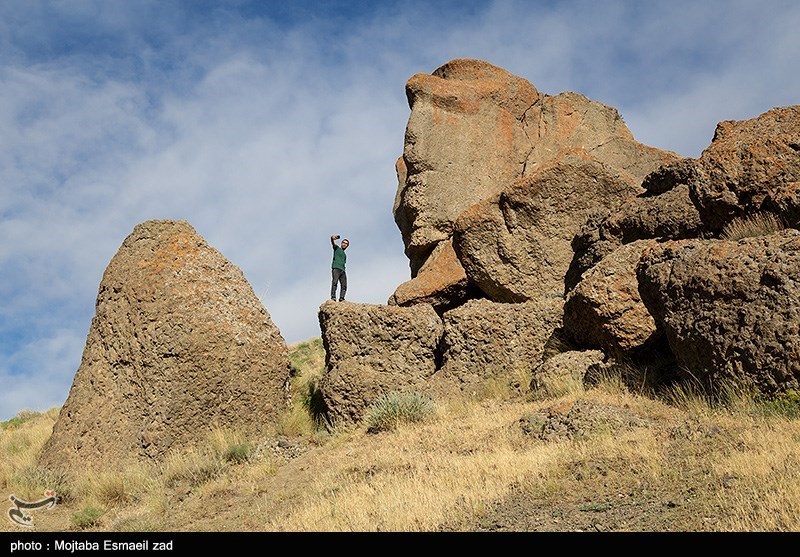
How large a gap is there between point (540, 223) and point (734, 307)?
6695 mm

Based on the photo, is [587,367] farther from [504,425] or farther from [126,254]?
[126,254]

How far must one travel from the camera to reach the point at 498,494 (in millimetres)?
6363

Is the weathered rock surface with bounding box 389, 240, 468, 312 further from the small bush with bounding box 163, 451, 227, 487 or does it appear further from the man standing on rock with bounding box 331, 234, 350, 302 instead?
the small bush with bounding box 163, 451, 227, 487

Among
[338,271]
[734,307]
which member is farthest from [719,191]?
[338,271]

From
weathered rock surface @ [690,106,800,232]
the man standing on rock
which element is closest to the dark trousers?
the man standing on rock

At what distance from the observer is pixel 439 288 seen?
15.6m

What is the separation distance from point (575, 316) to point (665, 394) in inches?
84.7

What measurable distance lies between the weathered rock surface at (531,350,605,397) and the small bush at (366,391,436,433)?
5.19ft

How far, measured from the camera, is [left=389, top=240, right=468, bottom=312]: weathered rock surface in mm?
15555

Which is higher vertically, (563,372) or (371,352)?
(371,352)

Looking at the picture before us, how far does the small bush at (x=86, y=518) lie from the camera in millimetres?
8195

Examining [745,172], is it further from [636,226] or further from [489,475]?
[489,475]

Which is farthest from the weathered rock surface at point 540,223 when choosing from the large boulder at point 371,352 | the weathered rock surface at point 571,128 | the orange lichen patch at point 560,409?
the orange lichen patch at point 560,409

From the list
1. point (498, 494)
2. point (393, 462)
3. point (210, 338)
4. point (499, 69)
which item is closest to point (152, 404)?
point (210, 338)
